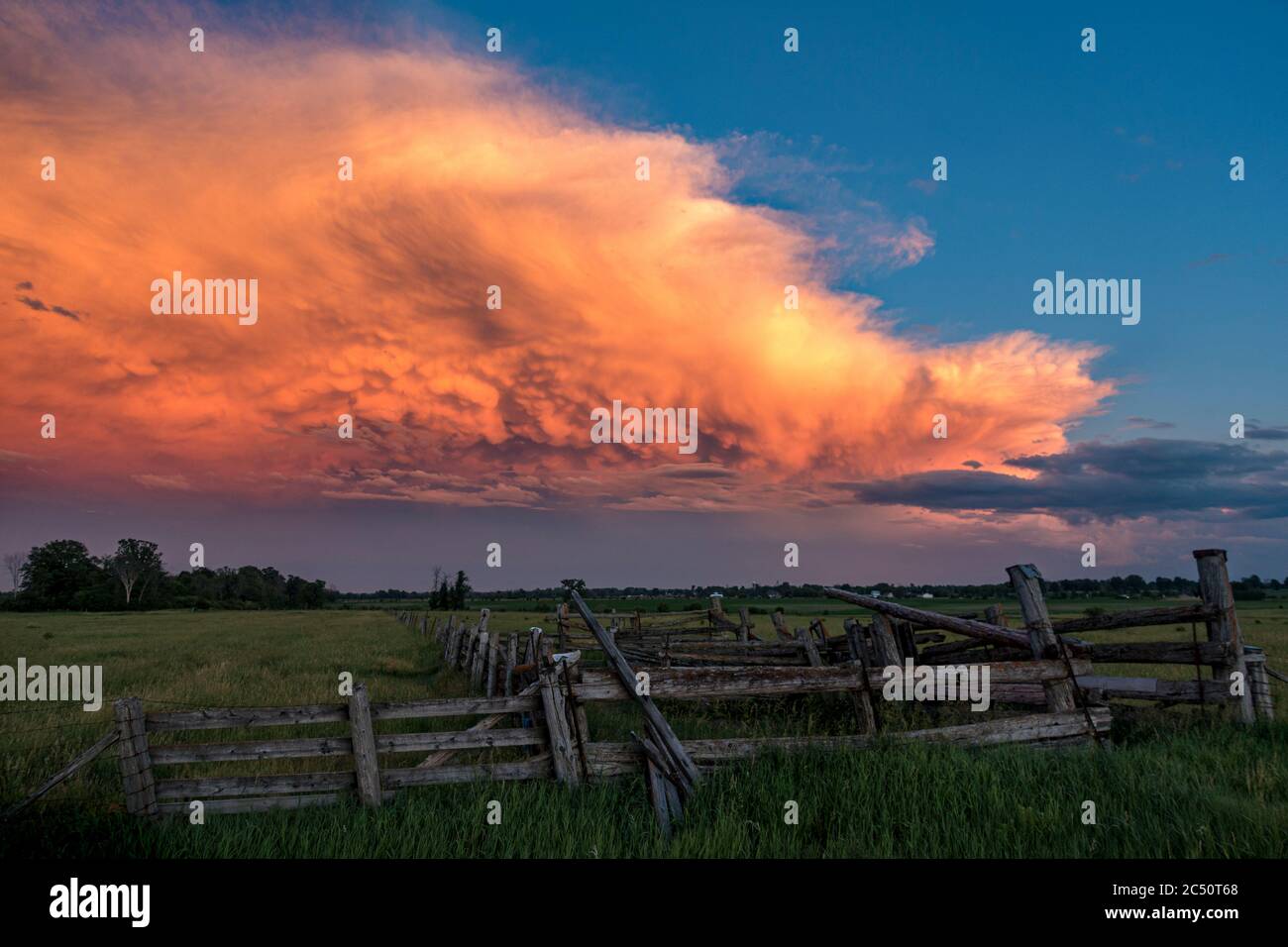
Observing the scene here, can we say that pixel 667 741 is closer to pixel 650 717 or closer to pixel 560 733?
pixel 650 717

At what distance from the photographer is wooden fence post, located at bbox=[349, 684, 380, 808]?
25.1ft

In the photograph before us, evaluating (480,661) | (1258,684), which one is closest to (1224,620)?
(1258,684)

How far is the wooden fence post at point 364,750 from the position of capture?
7641mm

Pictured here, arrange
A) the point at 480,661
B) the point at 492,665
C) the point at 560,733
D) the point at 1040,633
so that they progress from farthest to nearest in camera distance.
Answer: the point at 480,661
the point at 492,665
the point at 1040,633
the point at 560,733

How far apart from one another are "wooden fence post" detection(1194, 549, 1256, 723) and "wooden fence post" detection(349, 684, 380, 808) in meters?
10.7

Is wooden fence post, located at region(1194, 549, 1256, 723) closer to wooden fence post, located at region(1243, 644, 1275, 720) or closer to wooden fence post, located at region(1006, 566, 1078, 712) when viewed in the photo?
wooden fence post, located at region(1243, 644, 1275, 720)

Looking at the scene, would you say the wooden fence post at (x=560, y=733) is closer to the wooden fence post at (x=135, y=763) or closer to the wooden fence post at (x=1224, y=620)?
the wooden fence post at (x=135, y=763)

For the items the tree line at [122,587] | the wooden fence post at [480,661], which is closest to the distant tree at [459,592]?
the tree line at [122,587]

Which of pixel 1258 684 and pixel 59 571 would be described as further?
pixel 59 571

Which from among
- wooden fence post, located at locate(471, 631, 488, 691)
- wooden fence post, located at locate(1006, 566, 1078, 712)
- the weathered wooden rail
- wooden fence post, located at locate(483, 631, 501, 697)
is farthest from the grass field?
wooden fence post, located at locate(471, 631, 488, 691)

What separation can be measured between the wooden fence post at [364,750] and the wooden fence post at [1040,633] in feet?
25.8

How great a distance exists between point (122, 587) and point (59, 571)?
8229mm

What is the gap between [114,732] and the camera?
7.55 meters

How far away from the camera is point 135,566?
390 feet
